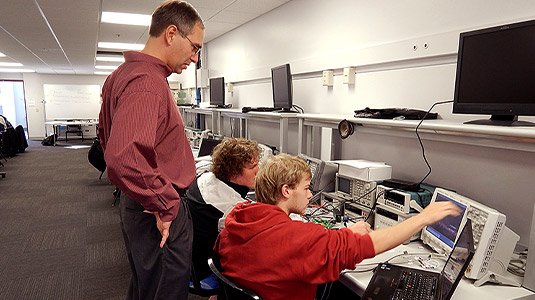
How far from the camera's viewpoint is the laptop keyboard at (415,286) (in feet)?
4.09

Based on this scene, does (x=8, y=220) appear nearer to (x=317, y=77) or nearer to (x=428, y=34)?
(x=317, y=77)

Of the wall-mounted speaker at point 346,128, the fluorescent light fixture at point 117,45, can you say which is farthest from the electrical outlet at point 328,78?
the fluorescent light fixture at point 117,45

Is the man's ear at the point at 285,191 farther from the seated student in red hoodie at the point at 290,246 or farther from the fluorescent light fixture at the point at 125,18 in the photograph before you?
the fluorescent light fixture at the point at 125,18

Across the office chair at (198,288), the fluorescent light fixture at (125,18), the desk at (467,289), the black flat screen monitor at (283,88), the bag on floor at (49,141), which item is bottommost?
the bag on floor at (49,141)

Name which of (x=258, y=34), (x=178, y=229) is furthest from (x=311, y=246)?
(x=258, y=34)

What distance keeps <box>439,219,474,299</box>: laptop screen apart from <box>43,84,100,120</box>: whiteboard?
1336cm

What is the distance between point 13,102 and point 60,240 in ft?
40.9

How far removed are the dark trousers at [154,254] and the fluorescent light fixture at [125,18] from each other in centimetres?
354

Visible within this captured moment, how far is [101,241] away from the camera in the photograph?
3.39m

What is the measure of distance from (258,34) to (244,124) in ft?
3.76

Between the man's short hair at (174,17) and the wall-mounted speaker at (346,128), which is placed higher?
the man's short hair at (174,17)

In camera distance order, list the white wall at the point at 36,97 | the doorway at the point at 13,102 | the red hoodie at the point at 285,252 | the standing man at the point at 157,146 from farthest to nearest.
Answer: the doorway at the point at 13,102
the white wall at the point at 36,97
the standing man at the point at 157,146
the red hoodie at the point at 285,252

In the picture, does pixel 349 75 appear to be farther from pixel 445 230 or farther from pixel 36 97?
pixel 36 97

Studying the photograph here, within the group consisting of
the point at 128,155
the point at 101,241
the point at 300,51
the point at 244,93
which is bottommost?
the point at 101,241
